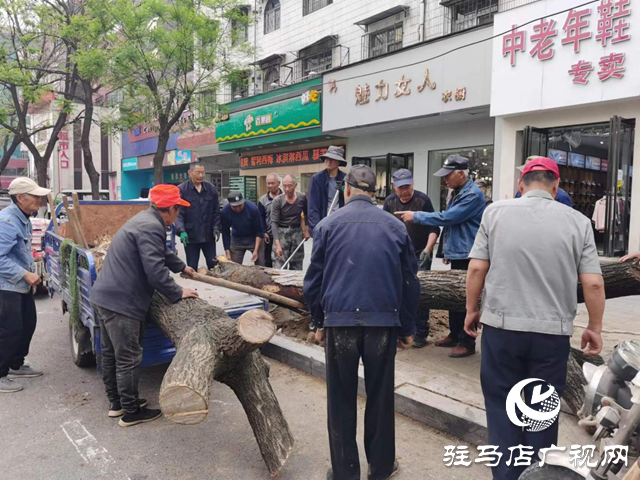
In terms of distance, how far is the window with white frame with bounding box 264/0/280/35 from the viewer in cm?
1933

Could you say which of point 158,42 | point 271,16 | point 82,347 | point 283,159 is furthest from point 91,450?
point 271,16

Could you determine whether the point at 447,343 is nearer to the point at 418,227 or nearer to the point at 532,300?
the point at 418,227

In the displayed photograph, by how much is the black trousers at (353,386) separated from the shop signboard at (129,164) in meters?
29.8

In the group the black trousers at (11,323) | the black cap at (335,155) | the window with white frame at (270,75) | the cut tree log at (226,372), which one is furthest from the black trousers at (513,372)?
the window with white frame at (270,75)

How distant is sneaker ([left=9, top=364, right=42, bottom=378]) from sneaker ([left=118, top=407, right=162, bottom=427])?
4.86 ft

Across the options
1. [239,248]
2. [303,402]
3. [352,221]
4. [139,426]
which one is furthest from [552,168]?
[239,248]

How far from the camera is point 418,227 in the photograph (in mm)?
5145

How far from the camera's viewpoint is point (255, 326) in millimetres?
2957

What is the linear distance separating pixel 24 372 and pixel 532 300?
4.34m

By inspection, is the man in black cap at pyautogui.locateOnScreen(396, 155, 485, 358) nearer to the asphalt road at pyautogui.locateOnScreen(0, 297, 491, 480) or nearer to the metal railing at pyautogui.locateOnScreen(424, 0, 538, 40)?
the asphalt road at pyautogui.locateOnScreen(0, 297, 491, 480)

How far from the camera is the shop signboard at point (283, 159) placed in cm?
1764

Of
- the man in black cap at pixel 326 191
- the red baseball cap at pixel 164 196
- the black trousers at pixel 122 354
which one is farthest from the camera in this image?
the man in black cap at pixel 326 191

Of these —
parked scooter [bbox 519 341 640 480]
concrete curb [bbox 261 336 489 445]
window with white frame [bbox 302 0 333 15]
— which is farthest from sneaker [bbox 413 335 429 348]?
window with white frame [bbox 302 0 333 15]

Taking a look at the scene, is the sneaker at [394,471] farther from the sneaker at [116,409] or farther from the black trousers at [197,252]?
the black trousers at [197,252]
